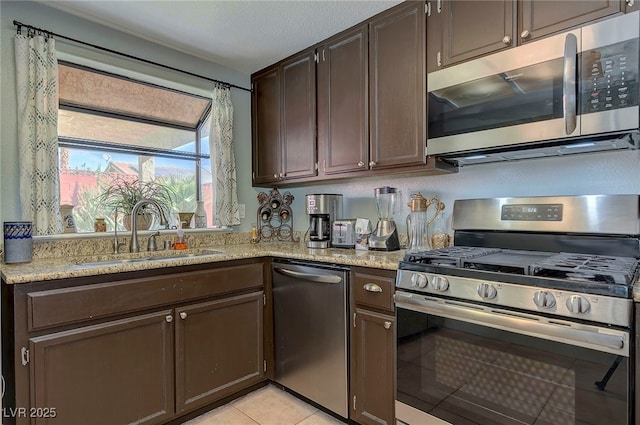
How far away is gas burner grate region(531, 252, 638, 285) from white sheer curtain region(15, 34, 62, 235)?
8.00 feet

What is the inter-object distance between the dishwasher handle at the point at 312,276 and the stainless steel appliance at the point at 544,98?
871 mm

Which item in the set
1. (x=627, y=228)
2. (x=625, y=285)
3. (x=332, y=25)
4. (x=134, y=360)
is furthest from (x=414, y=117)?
(x=134, y=360)

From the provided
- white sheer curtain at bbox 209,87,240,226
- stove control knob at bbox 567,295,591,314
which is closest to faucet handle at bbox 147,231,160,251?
white sheer curtain at bbox 209,87,240,226

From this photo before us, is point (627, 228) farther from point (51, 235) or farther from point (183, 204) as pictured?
point (51, 235)

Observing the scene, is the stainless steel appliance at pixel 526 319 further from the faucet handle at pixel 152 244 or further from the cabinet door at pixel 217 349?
the faucet handle at pixel 152 244

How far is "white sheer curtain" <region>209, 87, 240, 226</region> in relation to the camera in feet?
9.07

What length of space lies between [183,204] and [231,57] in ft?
3.95

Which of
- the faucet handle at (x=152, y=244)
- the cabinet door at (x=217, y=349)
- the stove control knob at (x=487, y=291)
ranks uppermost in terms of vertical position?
the faucet handle at (x=152, y=244)

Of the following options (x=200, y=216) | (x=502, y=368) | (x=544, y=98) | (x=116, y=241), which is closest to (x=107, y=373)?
(x=116, y=241)

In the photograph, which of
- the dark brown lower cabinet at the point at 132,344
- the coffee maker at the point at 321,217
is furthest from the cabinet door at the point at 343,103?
the dark brown lower cabinet at the point at 132,344

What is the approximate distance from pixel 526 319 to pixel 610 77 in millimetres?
980

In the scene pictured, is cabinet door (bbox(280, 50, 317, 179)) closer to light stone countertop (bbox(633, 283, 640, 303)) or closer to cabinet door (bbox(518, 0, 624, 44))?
A: cabinet door (bbox(518, 0, 624, 44))

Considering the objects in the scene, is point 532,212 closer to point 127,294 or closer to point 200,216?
point 127,294

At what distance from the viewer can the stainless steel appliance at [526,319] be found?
1124 mm
